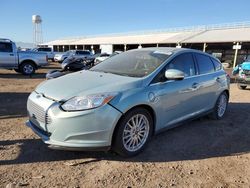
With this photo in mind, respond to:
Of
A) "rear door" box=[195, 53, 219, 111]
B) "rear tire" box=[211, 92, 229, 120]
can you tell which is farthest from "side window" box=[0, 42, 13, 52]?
"rear tire" box=[211, 92, 229, 120]

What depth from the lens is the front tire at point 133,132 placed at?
3.61m

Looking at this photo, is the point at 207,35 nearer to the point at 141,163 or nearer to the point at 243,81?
the point at 243,81

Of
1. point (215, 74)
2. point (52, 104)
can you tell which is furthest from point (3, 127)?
point (215, 74)

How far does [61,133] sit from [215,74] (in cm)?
379

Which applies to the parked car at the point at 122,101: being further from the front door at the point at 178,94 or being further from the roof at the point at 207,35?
the roof at the point at 207,35

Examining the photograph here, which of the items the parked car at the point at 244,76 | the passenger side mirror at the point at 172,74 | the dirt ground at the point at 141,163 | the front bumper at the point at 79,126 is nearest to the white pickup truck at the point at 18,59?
the dirt ground at the point at 141,163

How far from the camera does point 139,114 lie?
3836mm

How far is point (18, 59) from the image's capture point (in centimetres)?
1438

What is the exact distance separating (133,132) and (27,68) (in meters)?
12.6

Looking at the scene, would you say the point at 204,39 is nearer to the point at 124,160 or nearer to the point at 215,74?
the point at 215,74

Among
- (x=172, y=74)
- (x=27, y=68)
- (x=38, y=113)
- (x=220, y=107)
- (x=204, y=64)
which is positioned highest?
(x=204, y=64)

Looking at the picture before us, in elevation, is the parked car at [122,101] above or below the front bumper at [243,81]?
above

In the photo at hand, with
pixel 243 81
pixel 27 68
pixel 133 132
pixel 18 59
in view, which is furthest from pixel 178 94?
pixel 27 68

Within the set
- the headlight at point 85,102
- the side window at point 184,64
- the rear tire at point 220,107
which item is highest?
the side window at point 184,64
